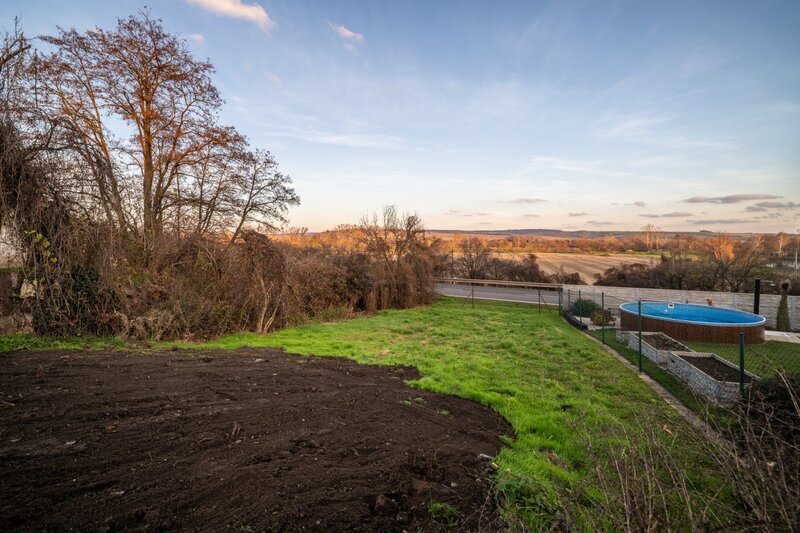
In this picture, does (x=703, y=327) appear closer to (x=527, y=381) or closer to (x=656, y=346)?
(x=656, y=346)

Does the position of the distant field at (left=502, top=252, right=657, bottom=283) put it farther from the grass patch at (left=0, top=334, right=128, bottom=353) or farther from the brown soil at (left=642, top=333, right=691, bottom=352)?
the grass patch at (left=0, top=334, right=128, bottom=353)

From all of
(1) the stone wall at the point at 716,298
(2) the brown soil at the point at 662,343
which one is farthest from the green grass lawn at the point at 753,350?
(1) the stone wall at the point at 716,298

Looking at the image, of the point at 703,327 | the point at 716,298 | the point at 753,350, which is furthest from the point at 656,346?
the point at 716,298

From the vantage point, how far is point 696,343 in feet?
37.8

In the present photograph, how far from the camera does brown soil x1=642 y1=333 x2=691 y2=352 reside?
388 inches

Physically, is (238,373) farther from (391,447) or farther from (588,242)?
(588,242)

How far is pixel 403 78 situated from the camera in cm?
1616

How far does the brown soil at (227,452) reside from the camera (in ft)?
8.41

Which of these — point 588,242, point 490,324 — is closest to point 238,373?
point 490,324

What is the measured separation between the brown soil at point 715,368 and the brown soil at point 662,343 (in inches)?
41.5

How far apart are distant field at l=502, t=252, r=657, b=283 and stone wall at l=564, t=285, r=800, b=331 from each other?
7.44 m

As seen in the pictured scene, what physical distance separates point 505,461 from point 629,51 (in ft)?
45.6

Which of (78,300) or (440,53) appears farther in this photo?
(440,53)

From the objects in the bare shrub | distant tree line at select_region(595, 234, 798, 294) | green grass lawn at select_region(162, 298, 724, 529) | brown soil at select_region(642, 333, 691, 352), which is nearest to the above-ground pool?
brown soil at select_region(642, 333, 691, 352)
